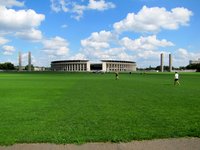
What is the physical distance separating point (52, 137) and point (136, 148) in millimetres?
2449

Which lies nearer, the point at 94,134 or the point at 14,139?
the point at 14,139

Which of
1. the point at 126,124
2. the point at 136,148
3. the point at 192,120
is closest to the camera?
the point at 136,148

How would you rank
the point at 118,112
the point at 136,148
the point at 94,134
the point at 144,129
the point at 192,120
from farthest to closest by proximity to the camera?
the point at 118,112
the point at 192,120
the point at 144,129
the point at 94,134
the point at 136,148

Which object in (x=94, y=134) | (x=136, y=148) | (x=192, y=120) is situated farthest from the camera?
(x=192, y=120)

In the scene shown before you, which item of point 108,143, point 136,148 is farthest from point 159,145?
point 108,143

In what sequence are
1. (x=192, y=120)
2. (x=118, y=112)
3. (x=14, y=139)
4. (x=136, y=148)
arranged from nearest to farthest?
1. (x=136, y=148)
2. (x=14, y=139)
3. (x=192, y=120)
4. (x=118, y=112)

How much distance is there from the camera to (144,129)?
10.5 m

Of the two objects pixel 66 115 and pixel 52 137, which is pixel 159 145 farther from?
pixel 66 115

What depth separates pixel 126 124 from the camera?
37.5 ft

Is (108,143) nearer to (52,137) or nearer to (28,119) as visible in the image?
(52,137)

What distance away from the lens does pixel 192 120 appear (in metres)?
12.3

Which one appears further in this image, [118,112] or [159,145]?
A: [118,112]

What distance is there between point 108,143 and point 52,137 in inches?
64.7

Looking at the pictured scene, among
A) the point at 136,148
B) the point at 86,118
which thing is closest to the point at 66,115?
the point at 86,118
